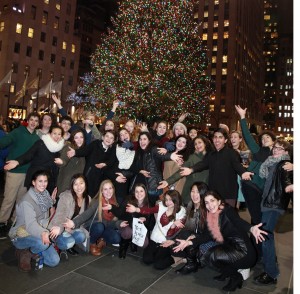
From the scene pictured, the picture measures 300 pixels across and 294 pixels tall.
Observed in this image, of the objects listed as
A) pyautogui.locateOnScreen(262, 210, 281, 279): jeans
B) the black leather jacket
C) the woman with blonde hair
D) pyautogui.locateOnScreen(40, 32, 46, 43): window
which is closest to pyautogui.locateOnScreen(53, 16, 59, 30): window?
pyautogui.locateOnScreen(40, 32, 46, 43): window

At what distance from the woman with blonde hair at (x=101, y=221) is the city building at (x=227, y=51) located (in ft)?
208

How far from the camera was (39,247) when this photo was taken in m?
A: 4.01

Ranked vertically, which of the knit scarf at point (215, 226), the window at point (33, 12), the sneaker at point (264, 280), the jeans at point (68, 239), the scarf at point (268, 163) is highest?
the window at point (33, 12)

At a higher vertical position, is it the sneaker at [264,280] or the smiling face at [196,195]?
the smiling face at [196,195]

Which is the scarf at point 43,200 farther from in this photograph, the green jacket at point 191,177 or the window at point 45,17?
the window at point 45,17

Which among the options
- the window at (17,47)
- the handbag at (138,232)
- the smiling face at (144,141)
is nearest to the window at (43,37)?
the window at (17,47)

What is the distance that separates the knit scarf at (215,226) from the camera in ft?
13.6

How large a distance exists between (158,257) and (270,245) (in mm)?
1787

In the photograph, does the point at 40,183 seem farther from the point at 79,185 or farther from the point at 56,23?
the point at 56,23

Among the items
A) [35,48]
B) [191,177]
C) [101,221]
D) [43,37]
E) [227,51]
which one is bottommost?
[101,221]

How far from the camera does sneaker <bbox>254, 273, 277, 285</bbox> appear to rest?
405cm

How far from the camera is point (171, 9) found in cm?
2223

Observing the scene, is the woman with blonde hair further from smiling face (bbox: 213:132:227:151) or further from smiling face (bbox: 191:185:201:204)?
smiling face (bbox: 213:132:227:151)

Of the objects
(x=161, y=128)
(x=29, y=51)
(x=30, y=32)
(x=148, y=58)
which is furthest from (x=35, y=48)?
(x=161, y=128)
